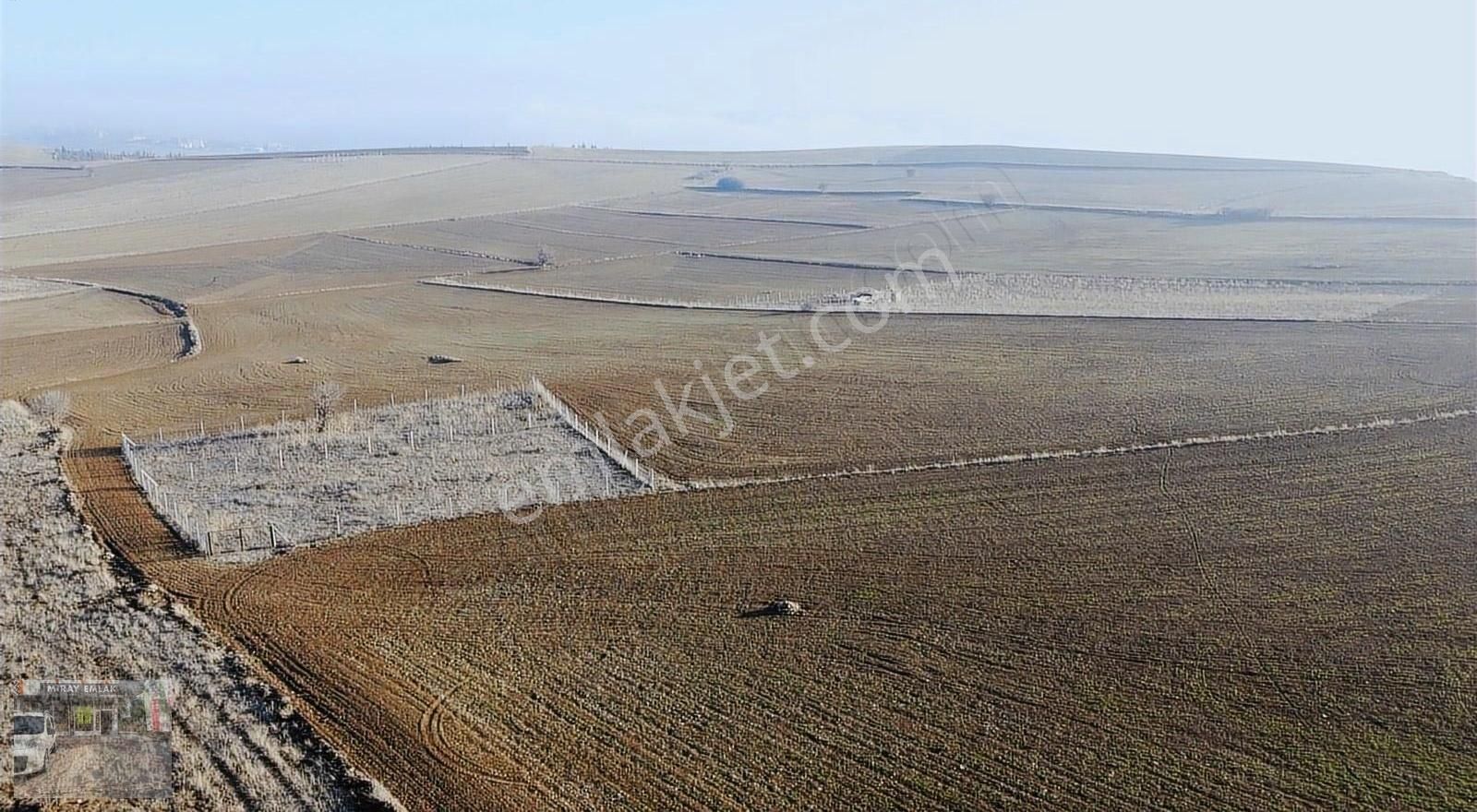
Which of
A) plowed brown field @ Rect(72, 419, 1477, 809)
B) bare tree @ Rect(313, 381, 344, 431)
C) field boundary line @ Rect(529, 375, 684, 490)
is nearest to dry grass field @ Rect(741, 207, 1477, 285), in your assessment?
A: field boundary line @ Rect(529, 375, 684, 490)

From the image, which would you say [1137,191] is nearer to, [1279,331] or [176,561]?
[1279,331]

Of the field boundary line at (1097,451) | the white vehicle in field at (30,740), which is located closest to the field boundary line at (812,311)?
the field boundary line at (1097,451)

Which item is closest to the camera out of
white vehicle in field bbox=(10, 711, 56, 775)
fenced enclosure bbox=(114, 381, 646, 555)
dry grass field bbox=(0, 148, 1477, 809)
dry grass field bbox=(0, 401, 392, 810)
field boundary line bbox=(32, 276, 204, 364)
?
dry grass field bbox=(0, 401, 392, 810)

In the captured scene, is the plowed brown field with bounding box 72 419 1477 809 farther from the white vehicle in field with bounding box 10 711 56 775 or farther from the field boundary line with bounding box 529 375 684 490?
the white vehicle in field with bounding box 10 711 56 775

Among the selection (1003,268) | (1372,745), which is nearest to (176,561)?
(1372,745)

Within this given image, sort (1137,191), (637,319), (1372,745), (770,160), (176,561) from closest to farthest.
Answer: (1372,745) → (176,561) → (637,319) → (1137,191) → (770,160)

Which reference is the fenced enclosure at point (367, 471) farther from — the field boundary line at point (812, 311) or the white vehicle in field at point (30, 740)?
the field boundary line at point (812, 311)

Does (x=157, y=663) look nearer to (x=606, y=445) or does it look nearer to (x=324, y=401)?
(x=606, y=445)
